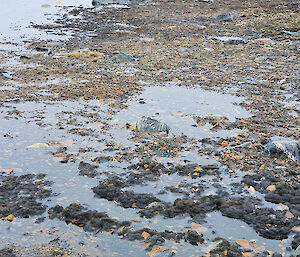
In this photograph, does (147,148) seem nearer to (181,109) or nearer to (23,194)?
(181,109)

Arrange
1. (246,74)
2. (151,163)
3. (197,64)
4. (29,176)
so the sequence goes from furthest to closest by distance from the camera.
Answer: (197,64) < (246,74) < (151,163) < (29,176)

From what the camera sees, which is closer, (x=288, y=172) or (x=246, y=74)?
(x=288, y=172)

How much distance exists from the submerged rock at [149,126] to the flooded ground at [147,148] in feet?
0.28

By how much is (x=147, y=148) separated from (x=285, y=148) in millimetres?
2732

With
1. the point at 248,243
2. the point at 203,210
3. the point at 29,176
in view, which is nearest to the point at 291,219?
the point at 248,243

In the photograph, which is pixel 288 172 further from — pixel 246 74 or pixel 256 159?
pixel 246 74

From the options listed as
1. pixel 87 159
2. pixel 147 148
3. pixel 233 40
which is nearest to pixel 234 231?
pixel 147 148

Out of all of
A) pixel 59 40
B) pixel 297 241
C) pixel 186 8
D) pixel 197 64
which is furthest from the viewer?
pixel 186 8

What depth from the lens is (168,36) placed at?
685 inches

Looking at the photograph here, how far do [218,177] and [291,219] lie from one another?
4.78ft

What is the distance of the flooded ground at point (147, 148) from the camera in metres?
4.89

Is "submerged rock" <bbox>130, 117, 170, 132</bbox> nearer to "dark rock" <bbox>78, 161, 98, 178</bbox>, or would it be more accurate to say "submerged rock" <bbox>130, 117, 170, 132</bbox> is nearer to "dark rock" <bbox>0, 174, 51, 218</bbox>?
"dark rock" <bbox>78, 161, 98, 178</bbox>

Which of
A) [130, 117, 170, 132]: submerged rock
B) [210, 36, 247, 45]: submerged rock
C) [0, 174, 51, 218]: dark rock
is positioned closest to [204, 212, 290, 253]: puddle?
[0, 174, 51, 218]: dark rock

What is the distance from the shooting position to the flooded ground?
4891 millimetres
